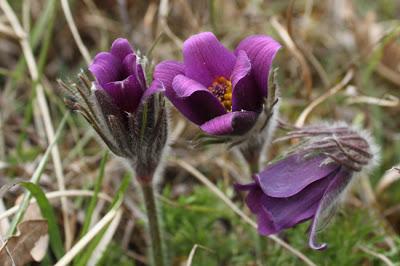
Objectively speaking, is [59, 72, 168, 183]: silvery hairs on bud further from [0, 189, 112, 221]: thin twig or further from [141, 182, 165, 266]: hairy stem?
[0, 189, 112, 221]: thin twig

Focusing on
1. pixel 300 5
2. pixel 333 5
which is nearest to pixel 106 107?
pixel 333 5

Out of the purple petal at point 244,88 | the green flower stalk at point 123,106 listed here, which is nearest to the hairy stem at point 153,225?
the green flower stalk at point 123,106

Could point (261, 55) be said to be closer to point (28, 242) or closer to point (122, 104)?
point (122, 104)

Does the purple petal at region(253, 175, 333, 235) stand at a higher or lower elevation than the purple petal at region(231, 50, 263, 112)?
lower

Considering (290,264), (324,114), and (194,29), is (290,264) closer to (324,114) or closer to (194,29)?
(324,114)

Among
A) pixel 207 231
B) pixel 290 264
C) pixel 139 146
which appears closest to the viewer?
pixel 139 146

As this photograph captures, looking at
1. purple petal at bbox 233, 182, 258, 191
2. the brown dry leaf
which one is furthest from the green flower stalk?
the brown dry leaf

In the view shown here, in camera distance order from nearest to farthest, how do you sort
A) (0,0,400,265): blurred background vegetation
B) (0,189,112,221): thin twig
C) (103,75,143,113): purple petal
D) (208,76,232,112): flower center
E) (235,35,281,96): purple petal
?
1. (103,75,143,113): purple petal
2. (235,35,281,96): purple petal
3. (208,76,232,112): flower center
4. (0,189,112,221): thin twig
5. (0,0,400,265): blurred background vegetation
